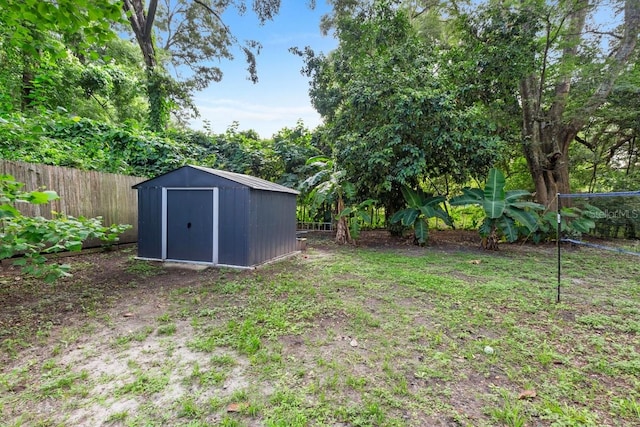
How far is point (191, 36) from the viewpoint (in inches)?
608

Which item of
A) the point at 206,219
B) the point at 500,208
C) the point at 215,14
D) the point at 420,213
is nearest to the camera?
the point at 206,219

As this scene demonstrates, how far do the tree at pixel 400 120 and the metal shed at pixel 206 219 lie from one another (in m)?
3.12

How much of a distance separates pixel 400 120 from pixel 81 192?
7477 mm

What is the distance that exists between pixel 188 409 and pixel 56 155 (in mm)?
7728

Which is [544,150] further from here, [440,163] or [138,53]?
[138,53]

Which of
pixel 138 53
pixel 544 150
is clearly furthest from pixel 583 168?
pixel 138 53

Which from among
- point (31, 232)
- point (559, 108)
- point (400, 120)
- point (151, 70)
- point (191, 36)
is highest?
point (191, 36)

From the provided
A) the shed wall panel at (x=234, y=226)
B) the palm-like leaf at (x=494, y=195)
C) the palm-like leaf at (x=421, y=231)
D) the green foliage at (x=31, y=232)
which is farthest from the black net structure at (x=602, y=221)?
the green foliage at (x=31, y=232)

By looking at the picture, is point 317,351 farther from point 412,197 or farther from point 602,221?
point 602,221

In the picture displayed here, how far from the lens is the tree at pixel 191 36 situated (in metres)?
12.2

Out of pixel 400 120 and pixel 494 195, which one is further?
pixel 400 120

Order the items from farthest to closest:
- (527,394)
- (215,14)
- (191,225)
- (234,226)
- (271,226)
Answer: (215,14) < (271,226) < (191,225) < (234,226) < (527,394)

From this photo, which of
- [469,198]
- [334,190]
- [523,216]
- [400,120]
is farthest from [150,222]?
[523,216]

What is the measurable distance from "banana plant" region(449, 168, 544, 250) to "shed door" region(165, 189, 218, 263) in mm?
6099
